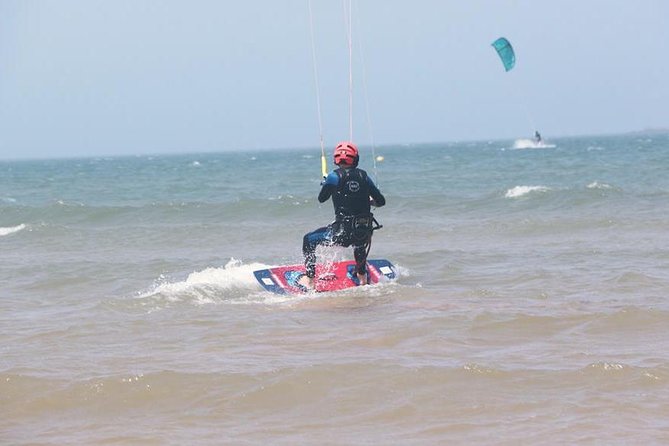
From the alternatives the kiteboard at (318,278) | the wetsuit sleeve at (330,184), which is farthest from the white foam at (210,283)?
the wetsuit sleeve at (330,184)

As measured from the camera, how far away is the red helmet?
10117mm

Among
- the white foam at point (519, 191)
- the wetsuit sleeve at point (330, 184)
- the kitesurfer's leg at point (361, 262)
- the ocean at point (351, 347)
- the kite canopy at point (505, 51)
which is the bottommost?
the white foam at point (519, 191)

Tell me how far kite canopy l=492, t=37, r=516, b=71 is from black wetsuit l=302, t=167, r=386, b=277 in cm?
2486

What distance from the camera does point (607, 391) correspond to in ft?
20.5

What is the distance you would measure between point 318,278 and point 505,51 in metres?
25.2

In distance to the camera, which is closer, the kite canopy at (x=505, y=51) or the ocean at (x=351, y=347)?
the ocean at (x=351, y=347)

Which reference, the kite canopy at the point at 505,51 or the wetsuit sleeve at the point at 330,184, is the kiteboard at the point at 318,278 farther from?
the kite canopy at the point at 505,51

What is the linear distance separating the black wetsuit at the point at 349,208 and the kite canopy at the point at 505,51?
24858mm

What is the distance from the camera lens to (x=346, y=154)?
33.2 ft

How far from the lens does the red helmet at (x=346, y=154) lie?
10117 mm

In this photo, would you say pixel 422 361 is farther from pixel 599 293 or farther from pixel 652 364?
pixel 599 293

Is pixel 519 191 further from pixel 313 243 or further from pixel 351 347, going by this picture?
pixel 351 347

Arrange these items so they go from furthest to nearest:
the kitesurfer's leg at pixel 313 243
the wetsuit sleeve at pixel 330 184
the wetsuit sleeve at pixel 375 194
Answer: the kitesurfer's leg at pixel 313 243
the wetsuit sleeve at pixel 375 194
the wetsuit sleeve at pixel 330 184

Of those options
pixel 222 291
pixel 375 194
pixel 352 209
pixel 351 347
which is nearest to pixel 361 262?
pixel 352 209
